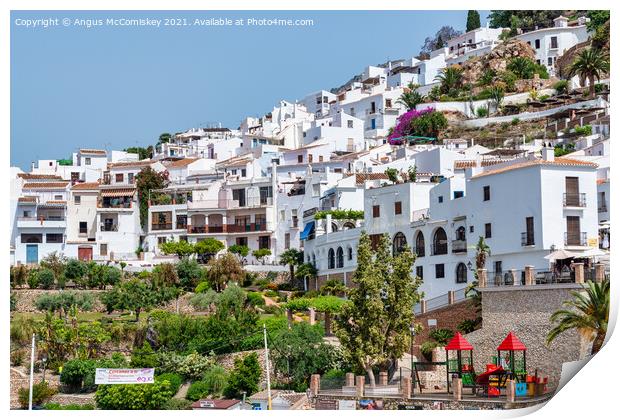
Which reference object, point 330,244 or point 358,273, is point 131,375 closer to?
point 358,273

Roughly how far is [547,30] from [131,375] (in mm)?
44830

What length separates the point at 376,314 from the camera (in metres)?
25.0

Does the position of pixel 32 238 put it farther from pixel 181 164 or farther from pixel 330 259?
pixel 181 164

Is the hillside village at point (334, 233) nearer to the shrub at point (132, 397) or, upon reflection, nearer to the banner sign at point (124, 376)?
the shrub at point (132, 397)

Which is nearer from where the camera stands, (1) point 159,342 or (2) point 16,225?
(1) point 159,342

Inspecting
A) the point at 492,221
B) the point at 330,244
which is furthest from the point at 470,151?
the point at 492,221

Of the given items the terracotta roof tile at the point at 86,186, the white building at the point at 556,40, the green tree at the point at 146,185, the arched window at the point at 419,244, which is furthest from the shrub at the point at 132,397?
the white building at the point at 556,40

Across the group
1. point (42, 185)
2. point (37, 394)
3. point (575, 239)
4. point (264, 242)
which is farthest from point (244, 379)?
point (42, 185)

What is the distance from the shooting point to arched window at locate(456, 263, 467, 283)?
29.2 meters

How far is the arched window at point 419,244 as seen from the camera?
1220 inches

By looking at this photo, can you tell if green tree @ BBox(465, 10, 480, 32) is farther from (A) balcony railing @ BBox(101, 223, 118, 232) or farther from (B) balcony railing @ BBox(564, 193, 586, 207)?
(B) balcony railing @ BBox(564, 193, 586, 207)

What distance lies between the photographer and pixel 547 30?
6247 centimetres
